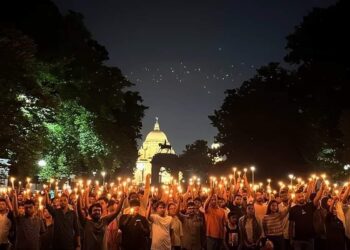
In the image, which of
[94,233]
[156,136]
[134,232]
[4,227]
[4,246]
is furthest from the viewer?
[156,136]

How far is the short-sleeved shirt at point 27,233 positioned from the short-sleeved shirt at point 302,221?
5.53 m

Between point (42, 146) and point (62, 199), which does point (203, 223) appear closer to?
→ point (62, 199)

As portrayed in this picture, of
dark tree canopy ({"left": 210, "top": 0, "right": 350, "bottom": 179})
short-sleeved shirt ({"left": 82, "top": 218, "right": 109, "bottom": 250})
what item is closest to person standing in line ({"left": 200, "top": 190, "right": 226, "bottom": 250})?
short-sleeved shirt ({"left": 82, "top": 218, "right": 109, "bottom": 250})

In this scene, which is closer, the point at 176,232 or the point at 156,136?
the point at 176,232

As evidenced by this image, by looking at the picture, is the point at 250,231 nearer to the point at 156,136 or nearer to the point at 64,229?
the point at 64,229

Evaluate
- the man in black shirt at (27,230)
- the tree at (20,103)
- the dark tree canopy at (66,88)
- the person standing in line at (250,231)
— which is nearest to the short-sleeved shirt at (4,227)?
the man in black shirt at (27,230)

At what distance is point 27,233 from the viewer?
10031 millimetres

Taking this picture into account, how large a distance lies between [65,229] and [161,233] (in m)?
1.99

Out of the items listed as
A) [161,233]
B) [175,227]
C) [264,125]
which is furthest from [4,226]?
[264,125]

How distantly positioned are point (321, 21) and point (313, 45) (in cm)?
164

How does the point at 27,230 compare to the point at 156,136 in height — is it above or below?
below

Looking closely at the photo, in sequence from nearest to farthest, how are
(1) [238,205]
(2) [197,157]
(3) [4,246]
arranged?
(3) [4,246], (1) [238,205], (2) [197,157]

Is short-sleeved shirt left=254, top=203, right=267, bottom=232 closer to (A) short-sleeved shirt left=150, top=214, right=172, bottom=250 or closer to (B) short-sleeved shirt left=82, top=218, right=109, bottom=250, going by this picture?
(A) short-sleeved shirt left=150, top=214, right=172, bottom=250

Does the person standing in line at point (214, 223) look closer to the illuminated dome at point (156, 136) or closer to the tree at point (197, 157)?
the tree at point (197, 157)
